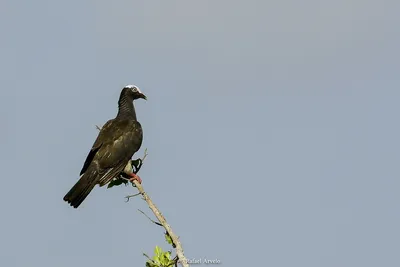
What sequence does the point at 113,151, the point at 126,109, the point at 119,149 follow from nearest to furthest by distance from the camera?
the point at 113,151, the point at 119,149, the point at 126,109

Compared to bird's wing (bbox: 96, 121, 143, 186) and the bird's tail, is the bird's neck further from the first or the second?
the bird's tail

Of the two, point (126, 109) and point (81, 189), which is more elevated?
point (126, 109)

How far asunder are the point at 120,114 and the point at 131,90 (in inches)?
33.0

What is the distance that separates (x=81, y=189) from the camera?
18.5 m

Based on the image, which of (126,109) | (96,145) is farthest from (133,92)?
(96,145)

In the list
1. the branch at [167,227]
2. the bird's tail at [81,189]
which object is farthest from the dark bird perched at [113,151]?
the branch at [167,227]

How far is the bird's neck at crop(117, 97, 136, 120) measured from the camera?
21.6m

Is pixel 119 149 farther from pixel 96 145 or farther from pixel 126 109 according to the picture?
pixel 126 109

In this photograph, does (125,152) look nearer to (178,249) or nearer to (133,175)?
(133,175)

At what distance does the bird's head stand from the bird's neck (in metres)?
0.18

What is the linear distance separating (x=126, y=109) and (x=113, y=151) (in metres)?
2.48

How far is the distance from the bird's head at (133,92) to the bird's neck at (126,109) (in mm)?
180

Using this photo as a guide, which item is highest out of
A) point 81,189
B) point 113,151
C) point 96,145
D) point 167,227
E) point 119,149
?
point 96,145

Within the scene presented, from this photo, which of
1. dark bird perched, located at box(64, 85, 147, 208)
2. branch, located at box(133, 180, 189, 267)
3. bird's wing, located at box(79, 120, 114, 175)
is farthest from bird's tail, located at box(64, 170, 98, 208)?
branch, located at box(133, 180, 189, 267)
